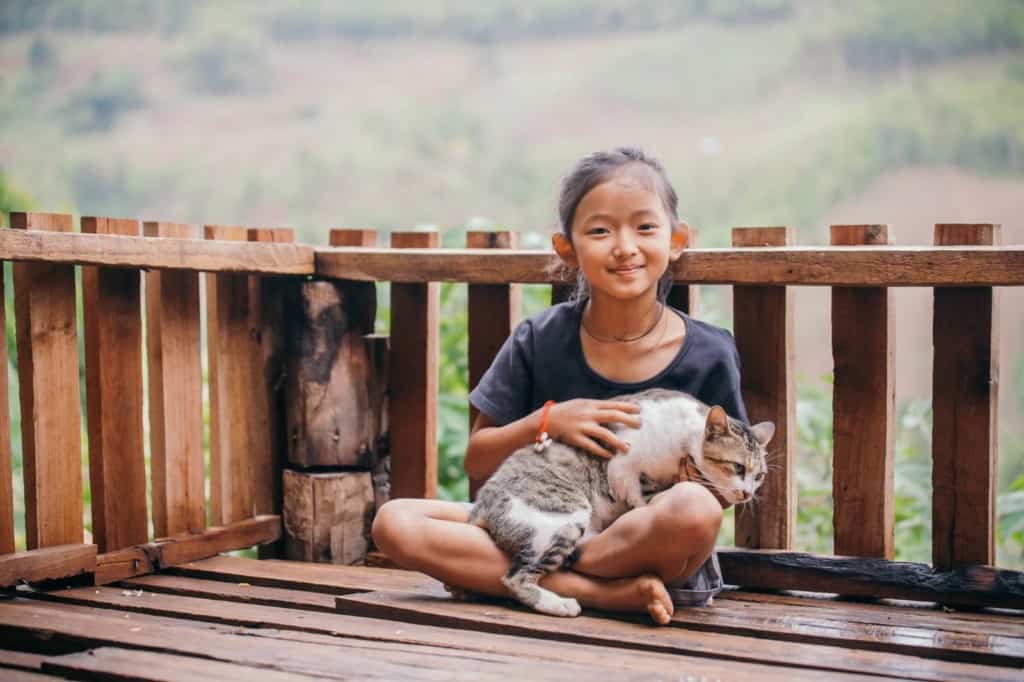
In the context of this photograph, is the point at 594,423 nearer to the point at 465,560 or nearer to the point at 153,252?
the point at 465,560

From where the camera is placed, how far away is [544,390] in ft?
10.1

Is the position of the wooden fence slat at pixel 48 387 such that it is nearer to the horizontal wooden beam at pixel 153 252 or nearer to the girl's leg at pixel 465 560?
the horizontal wooden beam at pixel 153 252

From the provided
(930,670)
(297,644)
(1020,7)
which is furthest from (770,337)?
(1020,7)

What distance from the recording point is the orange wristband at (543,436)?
2.87 metres

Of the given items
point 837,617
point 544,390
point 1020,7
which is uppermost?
point 1020,7

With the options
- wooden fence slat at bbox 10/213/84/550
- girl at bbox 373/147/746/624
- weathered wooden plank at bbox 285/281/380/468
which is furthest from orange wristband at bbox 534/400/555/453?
wooden fence slat at bbox 10/213/84/550

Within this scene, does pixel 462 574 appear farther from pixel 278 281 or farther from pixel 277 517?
pixel 278 281

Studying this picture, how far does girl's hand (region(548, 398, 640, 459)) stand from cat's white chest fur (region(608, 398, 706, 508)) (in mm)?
26

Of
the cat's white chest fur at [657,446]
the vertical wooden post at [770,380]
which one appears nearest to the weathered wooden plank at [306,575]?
the cat's white chest fur at [657,446]

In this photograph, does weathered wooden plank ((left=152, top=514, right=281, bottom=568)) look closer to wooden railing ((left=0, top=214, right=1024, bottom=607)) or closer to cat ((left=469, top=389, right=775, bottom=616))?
wooden railing ((left=0, top=214, right=1024, bottom=607))

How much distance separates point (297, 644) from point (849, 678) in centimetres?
125

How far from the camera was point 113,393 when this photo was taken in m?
3.21

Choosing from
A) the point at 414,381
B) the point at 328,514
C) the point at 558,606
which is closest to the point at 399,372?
the point at 414,381

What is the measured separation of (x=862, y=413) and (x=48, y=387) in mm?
2260
